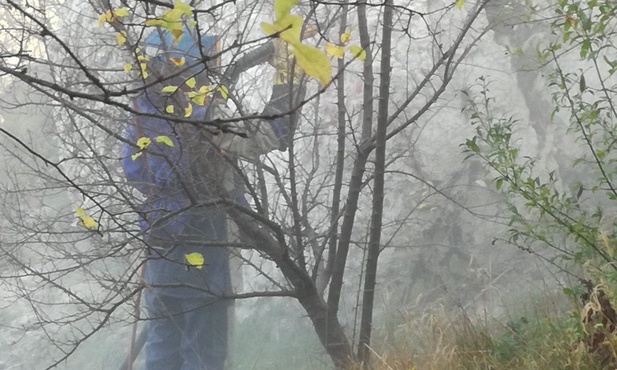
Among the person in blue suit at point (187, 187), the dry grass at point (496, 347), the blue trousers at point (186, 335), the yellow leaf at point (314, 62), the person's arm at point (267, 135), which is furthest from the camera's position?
the blue trousers at point (186, 335)

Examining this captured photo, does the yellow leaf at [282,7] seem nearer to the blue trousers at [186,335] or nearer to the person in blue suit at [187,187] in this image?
the person in blue suit at [187,187]

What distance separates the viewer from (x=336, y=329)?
10.6 ft

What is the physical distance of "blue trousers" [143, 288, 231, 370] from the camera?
364 cm

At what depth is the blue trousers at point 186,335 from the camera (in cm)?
364

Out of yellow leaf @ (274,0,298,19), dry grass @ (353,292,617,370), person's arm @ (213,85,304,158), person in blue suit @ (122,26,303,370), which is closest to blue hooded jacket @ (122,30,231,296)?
person in blue suit @ (122,26,303,370)

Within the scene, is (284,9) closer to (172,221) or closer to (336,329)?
(172,221)

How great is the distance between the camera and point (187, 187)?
2805 mm

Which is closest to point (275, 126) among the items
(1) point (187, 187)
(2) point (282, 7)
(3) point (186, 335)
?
(1) point (187, 187)

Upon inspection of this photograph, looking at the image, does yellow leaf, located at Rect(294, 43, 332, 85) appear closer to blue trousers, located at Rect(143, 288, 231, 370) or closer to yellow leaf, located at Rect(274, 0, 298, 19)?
yellow leaf, located at Rect(274, 0, 298, 19)

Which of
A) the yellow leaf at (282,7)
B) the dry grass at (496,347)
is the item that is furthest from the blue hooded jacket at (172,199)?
the yellow leaf at (282,7)

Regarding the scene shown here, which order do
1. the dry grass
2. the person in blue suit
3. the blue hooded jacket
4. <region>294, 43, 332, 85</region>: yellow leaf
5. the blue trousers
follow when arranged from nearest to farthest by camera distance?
<region>294, 43, 332, 85</region>: yellow leaf
the dry grass
the person in blue suit
the blue hooded jacket
the blue trousers

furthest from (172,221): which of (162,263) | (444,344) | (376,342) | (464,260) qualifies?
(464,260)

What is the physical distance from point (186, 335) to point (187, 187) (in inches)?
45.5

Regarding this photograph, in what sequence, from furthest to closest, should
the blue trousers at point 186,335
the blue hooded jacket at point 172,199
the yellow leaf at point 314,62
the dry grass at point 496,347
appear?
the blue trousers at point 186,335, the blue hooded jacket at point 172,199, the dry grass at point 496,347, the yellow leaf at point 314,62
